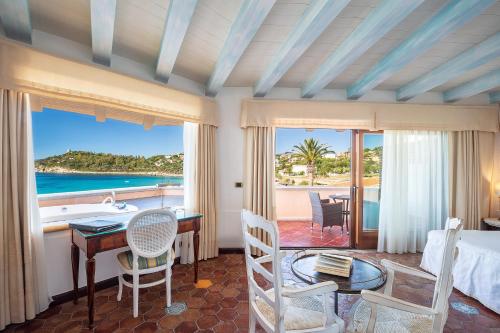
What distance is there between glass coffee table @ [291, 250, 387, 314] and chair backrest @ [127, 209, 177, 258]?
3.83 ft

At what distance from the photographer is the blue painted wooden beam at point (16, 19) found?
167 cm

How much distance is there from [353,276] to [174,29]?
2.32m

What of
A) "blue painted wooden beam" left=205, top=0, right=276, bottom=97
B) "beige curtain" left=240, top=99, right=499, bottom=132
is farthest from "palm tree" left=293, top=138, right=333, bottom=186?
"blue painted wooden beam" left=205, top=0, right=276, bottom=97

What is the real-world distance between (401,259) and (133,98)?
417 cm

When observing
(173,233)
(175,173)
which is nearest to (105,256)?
(173,233)

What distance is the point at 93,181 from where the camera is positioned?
3.98m

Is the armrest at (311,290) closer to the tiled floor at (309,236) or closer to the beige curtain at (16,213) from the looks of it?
the beige curtain at (16,213)

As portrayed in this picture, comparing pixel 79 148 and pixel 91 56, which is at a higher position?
pixel 91 56

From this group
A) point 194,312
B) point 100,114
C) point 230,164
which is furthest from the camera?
point 230,164

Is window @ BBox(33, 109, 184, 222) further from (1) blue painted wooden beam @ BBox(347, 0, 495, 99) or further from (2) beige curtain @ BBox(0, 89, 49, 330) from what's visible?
(1) blue painted wooden beam @ BBox(347, 0, 495, 99)

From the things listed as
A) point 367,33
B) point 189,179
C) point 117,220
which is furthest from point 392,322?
point 189,179

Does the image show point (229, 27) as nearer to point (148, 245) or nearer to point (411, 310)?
point (148, 245)

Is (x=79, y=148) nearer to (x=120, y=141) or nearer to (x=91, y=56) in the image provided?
(x=120, y=141)

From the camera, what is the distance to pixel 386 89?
146 inches
